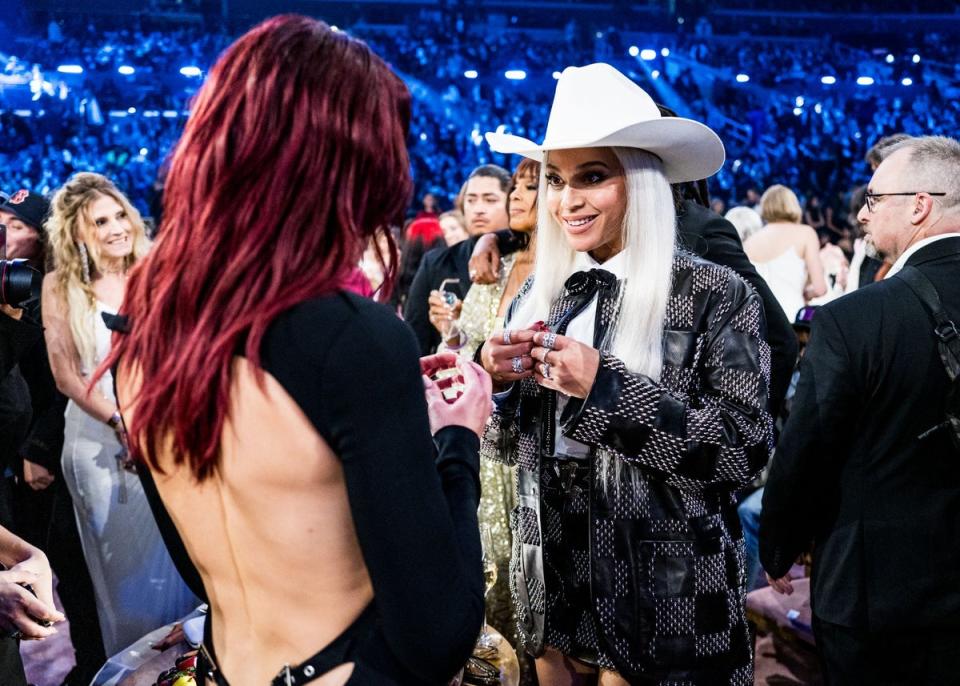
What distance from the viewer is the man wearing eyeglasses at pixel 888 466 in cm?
230

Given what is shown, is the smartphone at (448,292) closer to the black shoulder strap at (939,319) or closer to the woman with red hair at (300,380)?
the black shoulder strap at (939,319)

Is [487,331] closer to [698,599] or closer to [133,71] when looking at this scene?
[698,599]

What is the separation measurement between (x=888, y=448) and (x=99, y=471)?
9.99 ft

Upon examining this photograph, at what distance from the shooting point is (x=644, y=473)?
193cm

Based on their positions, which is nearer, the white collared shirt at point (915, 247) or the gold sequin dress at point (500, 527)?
the white collared shirt at point (915, 247)

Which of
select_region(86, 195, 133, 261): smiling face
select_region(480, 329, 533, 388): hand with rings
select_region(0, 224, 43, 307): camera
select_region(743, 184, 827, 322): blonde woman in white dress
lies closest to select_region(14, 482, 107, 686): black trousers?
select_region(86, 195, 133, 261): smiling face

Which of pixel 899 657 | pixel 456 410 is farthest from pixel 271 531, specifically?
pixel 899 657

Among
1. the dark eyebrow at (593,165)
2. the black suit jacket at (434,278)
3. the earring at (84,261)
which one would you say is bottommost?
the black suit jacket at (434,278)

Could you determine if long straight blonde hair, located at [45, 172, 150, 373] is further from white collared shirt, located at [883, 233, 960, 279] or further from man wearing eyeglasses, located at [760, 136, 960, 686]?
white collared shirt, located at [883, 233, 960, 279]

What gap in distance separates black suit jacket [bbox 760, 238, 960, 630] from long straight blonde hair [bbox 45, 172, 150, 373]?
293cm

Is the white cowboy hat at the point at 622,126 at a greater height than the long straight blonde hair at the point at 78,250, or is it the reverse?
the white cowboy hat at the point at 622,126

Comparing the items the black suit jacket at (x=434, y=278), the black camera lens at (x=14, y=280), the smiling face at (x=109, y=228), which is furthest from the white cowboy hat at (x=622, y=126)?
the smiling face at (x=109, y=228)

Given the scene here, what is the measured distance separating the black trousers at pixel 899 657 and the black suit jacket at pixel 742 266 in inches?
33.3

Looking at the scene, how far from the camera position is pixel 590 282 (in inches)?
83.1
